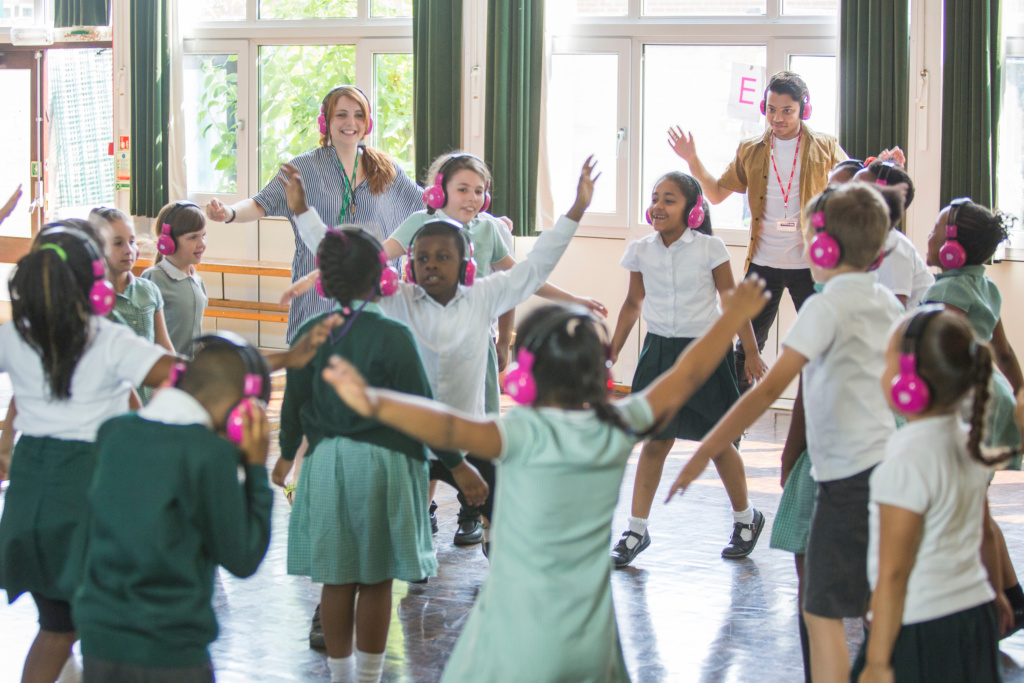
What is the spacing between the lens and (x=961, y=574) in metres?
1.78

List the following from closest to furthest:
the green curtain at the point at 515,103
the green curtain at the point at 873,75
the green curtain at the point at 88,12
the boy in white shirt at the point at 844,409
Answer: the boy in white shirt at the point at 844,409, the green curtain at the point at 873,75, the green curtain at the point at 515,103, the green curtain at the point at 88,12

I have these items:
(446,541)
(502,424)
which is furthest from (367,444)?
(446,541)

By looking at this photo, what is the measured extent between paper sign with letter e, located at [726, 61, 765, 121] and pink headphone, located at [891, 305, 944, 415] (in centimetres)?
507

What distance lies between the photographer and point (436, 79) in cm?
712

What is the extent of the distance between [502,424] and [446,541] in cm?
232

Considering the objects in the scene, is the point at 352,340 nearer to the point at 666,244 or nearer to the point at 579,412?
the point at 579,412

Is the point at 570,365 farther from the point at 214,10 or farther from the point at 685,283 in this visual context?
the point at 214,10

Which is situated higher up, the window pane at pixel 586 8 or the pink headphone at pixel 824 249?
the window pane at pixel 586 8

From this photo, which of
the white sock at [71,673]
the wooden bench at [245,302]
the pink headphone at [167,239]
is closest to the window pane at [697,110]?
the wooden bench at [245,302]

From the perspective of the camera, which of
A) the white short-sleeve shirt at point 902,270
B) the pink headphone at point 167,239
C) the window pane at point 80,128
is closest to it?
the white short-sleeve shirt at point 902,270

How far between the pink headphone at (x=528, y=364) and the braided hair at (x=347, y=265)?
2.55ft

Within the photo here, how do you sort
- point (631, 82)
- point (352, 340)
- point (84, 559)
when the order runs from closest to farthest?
point (84, 559), point (352, 340), point (631, 82)

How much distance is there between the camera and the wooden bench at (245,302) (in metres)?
7.37

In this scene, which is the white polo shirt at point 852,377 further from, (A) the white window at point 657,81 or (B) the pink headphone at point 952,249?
(A) the white window at point 657,81
